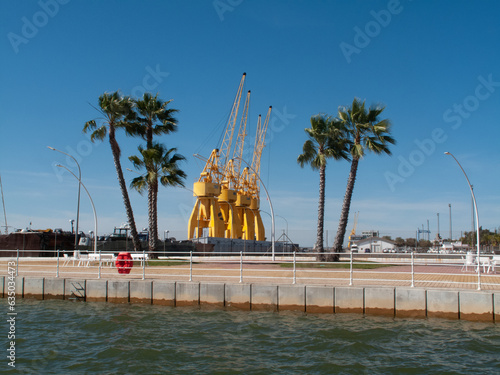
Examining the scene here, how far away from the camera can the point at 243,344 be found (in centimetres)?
1055

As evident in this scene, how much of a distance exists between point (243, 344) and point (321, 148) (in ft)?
76.4

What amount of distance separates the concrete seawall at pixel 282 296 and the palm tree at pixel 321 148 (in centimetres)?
1754

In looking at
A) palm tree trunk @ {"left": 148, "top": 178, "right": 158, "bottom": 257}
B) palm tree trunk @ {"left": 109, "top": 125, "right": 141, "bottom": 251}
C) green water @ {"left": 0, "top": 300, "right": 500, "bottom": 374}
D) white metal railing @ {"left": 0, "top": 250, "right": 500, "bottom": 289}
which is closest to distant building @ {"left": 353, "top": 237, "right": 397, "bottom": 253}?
palm tree trunk @ {"left": 148, "top": 178, "right": 158, "bottom": 257}

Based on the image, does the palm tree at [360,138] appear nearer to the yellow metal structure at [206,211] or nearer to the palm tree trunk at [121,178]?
the palm tree trunk at [121,178]

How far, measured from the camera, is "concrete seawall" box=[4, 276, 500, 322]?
1241cm

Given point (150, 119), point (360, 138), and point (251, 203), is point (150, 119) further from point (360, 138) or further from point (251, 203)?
point (251, 203)

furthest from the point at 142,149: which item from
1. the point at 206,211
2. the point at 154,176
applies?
the point at 206,211

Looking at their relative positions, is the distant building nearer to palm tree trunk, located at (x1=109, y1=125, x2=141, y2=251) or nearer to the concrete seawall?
palm tree trunk, located at (x1=109, y1=125, x2=141, y2=251)

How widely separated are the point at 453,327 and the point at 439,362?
2.83 m

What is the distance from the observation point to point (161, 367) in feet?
29.2

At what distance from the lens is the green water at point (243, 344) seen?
894 centimetres

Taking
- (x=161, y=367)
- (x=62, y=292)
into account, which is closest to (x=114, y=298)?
(x=62, y=292)

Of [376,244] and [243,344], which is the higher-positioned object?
[243,344]

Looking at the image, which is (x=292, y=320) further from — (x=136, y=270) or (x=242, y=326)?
(x=136, y=270)
